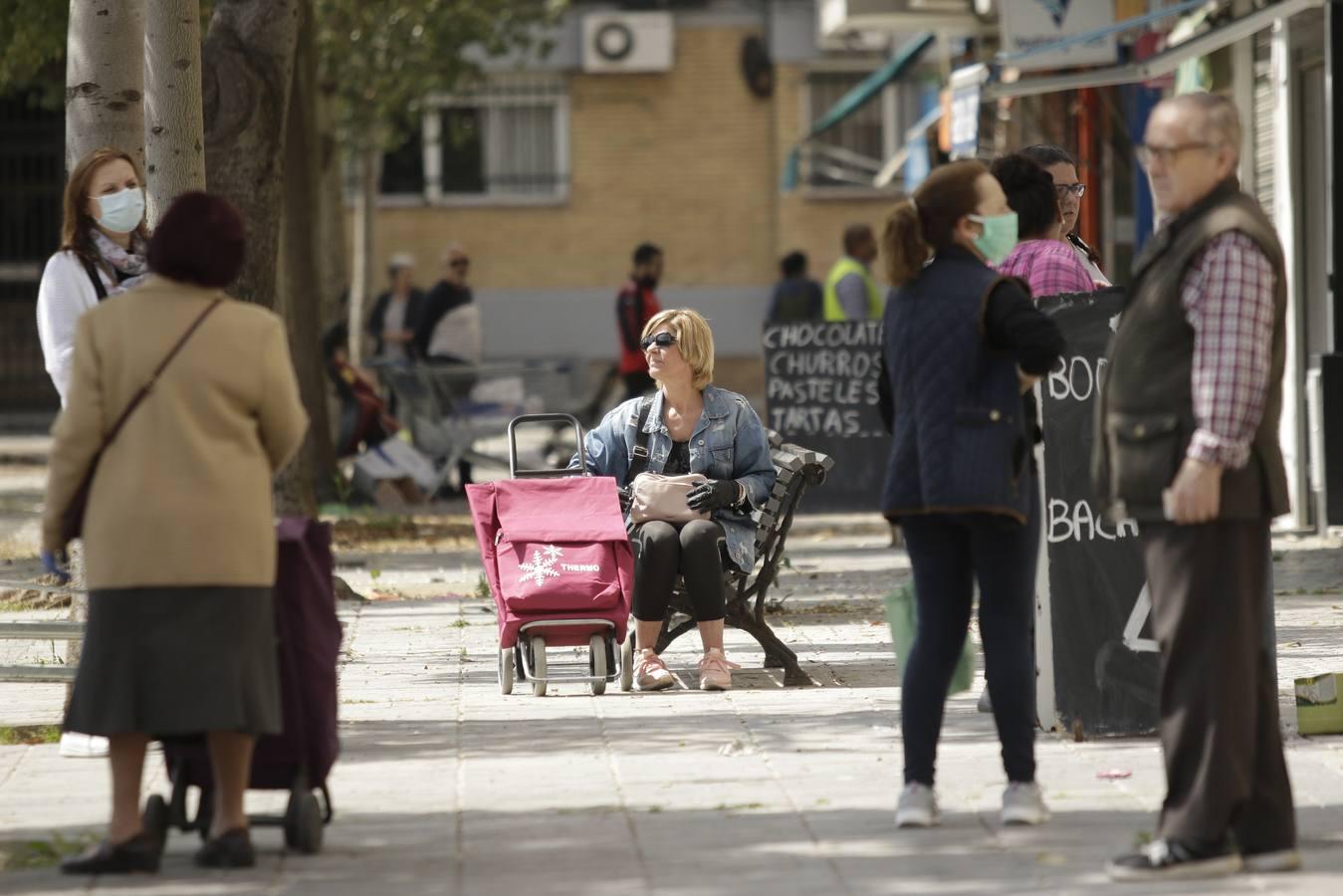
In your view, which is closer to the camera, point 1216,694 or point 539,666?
point 1216,694

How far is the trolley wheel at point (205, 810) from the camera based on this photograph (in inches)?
233

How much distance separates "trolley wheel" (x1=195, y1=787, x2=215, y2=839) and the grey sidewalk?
91 mm

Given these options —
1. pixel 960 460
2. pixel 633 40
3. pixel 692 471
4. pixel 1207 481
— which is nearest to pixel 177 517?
pixel 960 460

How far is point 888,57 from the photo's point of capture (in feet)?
105

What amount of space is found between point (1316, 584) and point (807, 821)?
6004 millimetres

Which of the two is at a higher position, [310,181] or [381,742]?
[310,181]

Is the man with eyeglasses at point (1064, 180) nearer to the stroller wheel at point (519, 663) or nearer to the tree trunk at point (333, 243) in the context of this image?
the stroller wheel at point (519, 663)

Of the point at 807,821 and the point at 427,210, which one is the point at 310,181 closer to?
the point at 807,821

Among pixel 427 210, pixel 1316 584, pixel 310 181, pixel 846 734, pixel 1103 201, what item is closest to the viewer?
pixel 846 734

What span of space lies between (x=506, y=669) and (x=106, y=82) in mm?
2514

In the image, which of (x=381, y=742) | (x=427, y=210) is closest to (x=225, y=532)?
(x=381, y=742)

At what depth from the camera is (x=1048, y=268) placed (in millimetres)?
7336

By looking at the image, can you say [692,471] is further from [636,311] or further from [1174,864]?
[636,311]

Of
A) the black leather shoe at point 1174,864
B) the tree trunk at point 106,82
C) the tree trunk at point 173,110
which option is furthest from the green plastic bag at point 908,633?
the tree trunk at point 173,110
